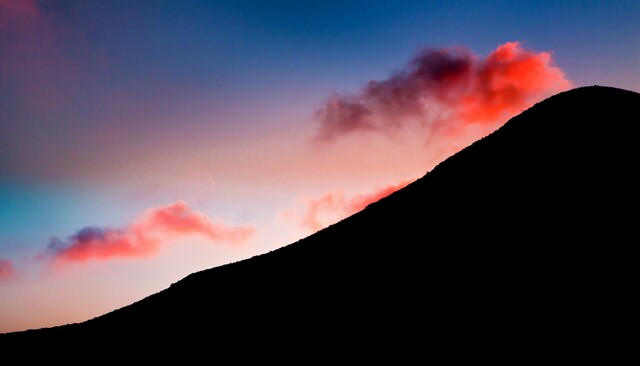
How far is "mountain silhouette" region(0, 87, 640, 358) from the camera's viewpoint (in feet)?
50.6

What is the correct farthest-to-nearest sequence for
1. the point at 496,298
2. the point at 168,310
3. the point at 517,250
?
the point at 168,310
the point at 517,250
the point at 496,298

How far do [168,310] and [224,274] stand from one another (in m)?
5.88

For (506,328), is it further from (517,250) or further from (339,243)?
(339,243)

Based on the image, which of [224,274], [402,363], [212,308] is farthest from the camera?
[224,274]

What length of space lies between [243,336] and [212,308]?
7753mm

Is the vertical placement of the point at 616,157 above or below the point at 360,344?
above

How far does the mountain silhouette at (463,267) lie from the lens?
50.6ft

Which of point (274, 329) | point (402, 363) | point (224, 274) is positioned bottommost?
point (402, 363)

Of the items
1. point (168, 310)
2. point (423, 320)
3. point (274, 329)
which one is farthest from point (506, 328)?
point (168, 310)

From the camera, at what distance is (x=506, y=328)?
14438mm

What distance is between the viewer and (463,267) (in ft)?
64.7

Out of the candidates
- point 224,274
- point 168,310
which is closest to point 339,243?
point 224,274

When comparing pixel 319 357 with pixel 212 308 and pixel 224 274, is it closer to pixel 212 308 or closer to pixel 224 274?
pixel 212 308

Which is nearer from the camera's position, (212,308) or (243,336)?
(243,336)
